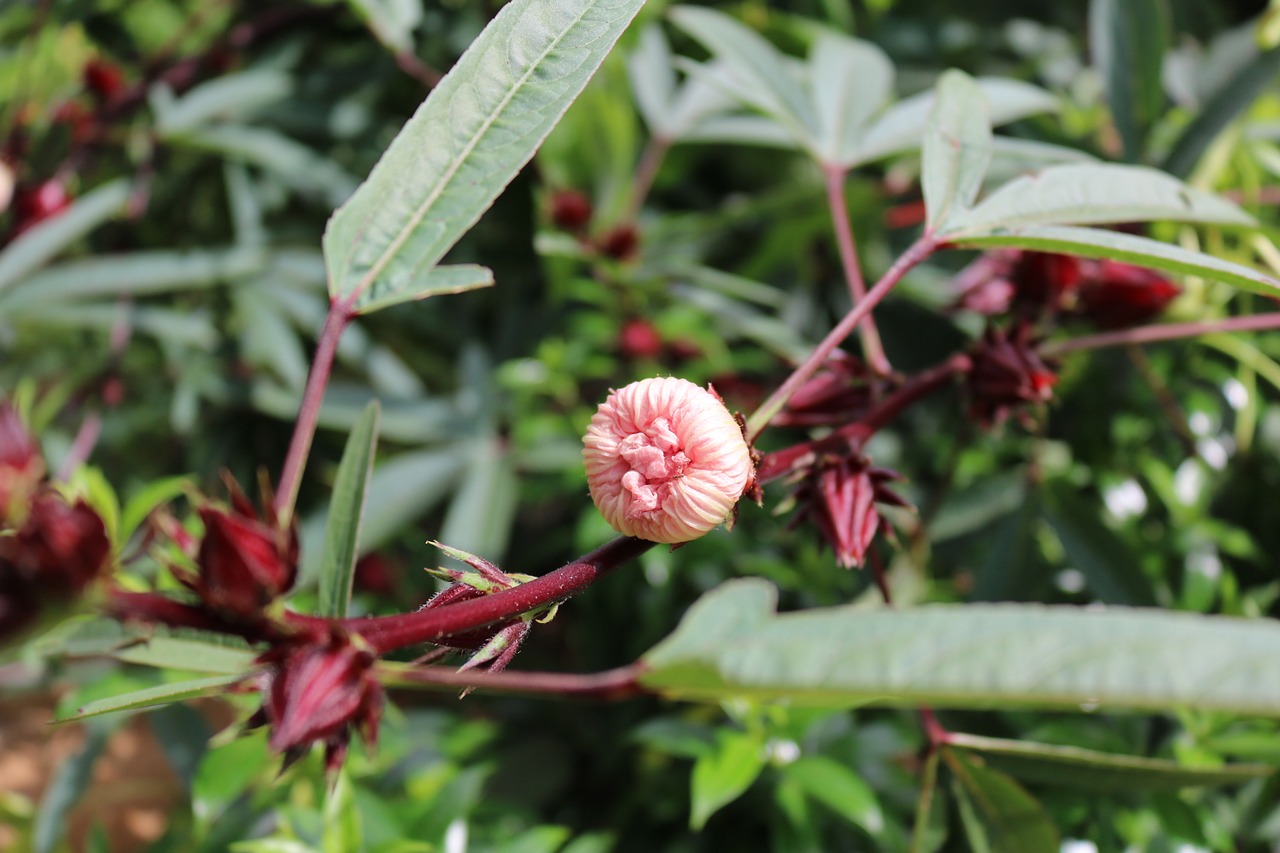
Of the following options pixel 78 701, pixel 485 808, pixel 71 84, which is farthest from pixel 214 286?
pixel 485 808

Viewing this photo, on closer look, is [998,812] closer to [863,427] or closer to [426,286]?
[863,427]

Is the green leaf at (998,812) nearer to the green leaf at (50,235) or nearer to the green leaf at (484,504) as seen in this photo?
the green leaf at (484,504)

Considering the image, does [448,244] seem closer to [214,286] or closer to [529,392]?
[529,392]

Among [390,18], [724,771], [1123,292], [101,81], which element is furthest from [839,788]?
[101,81]

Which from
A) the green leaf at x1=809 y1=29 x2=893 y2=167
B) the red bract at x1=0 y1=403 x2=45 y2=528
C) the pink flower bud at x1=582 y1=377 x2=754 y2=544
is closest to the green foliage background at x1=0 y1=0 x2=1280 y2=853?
the green leaf at x1=809 y1=29 x2=893 y2=167

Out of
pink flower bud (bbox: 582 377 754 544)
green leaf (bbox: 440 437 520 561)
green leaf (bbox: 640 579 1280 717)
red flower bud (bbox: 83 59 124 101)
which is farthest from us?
red flower bud (bbox: 83 59 124 101)

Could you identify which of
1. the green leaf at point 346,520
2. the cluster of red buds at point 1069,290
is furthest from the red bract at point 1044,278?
the green leaf at point 346,520

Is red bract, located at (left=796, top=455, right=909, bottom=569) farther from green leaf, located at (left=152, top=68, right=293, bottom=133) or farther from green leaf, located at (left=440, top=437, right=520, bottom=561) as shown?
green leaf, located at (left=152, top=68, right=293, bottom=133)
